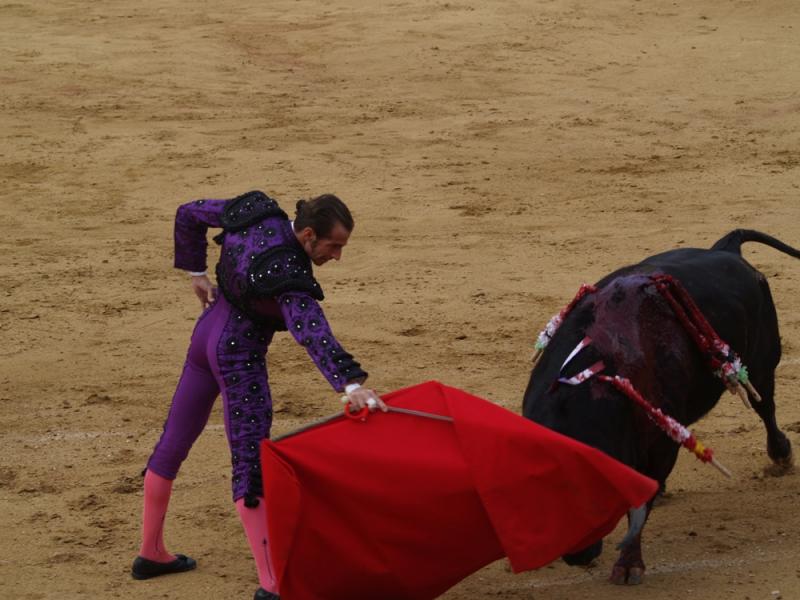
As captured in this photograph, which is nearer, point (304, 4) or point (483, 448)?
point (483, 448)

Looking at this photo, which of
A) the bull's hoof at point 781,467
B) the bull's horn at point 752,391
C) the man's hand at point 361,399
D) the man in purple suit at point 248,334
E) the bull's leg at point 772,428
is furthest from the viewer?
the bull's hoof at point 781,467

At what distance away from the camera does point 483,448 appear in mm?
4211

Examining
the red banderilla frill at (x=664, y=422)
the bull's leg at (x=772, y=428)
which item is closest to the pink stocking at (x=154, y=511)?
the red banderilla frill at (x=664, y=422)

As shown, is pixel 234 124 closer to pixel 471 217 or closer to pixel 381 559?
pixel 471 217

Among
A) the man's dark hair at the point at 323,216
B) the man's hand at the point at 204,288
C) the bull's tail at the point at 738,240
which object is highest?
the man's dark hair at the point at 323,216

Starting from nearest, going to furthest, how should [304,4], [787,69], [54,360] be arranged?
[54,360]
[787,69]
[304,4]

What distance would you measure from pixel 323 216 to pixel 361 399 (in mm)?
596

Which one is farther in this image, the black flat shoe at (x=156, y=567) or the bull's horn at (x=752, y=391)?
the bull's horn at (x=752, y=391)

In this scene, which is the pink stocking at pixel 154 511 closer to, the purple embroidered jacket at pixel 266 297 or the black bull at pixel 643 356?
the purple embroidered jacket at pixel 266 297

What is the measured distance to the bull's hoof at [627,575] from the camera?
15.9 ft

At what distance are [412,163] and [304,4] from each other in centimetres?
497

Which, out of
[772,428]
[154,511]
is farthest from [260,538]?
[772,428]

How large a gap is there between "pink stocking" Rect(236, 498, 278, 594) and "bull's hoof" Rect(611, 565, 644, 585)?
115 centimetres

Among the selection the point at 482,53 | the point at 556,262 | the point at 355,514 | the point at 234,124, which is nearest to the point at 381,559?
the point at 355,514
